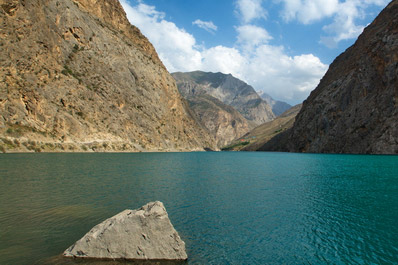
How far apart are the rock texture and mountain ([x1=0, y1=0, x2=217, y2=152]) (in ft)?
214

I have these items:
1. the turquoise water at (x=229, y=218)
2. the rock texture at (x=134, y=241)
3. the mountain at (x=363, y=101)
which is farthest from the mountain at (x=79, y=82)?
the mountain at (x=363, y=101)

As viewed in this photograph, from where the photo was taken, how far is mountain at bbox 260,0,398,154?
92.4 metres

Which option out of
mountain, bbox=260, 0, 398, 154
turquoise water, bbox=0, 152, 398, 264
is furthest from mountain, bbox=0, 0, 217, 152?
mountain, bbox=260, 0, 398, 154

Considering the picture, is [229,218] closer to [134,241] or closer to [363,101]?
[134,241]

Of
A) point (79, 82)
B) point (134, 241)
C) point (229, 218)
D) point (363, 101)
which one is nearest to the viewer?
point (134, 241)

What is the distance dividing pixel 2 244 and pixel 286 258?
1322cm

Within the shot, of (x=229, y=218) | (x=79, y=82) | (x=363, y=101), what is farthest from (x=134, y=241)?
(x=363, y=101)

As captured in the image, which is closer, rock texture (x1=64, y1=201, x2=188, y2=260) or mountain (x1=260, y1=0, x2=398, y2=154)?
rock texture (x1=64, y1=201, x2=188, y2=260)

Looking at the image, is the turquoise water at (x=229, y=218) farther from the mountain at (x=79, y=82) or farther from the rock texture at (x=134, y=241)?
the mountain at (x=79, y=82)

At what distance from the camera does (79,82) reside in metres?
96.2

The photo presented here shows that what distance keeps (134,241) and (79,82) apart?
98.5m

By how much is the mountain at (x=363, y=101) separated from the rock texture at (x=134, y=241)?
102 metres

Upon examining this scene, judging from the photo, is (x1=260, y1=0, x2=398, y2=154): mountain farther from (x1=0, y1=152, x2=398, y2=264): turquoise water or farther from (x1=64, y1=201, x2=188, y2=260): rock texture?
(x1=64, y1=201, x2=188, y2=260): rock texture

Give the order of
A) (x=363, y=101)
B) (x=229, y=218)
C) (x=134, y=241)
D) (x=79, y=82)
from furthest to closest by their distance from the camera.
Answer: (x=363, y=101)
(x=79, y=82)
(x=229, y=218)
(x=134, y=241)
